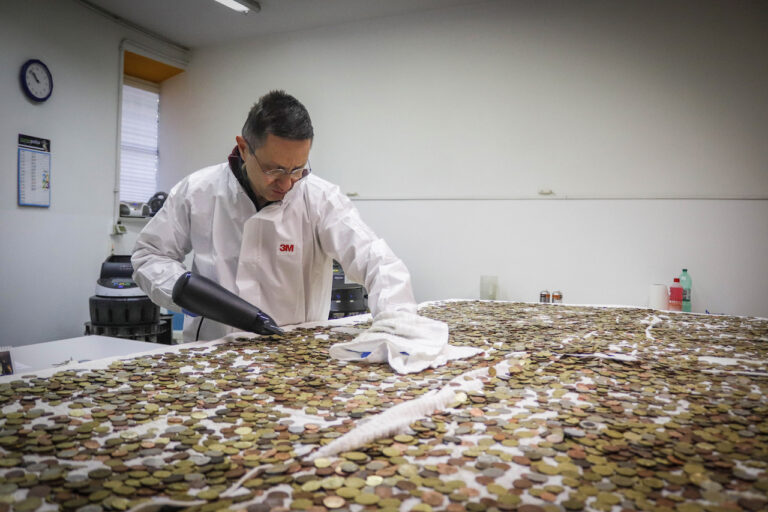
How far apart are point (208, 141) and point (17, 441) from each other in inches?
231

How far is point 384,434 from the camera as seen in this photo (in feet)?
3.12

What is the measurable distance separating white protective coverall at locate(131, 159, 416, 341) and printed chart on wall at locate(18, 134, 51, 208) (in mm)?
3209

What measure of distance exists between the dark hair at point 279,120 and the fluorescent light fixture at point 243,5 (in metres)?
3.51

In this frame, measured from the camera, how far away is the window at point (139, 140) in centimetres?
608

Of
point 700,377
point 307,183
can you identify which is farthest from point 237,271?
point 700,377

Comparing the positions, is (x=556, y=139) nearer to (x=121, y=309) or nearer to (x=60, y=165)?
(x=121, y=309)

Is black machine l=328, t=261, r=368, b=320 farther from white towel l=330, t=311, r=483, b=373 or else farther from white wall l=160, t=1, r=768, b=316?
white towel l=330, t=311, r=483, b=373

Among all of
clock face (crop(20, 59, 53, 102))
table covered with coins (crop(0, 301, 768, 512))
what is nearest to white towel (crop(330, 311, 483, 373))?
table covered with coins (crop(0, 301, 768, 512))

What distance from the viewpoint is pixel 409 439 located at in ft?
3.08

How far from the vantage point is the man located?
1.99 meters

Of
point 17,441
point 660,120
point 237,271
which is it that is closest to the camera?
point 17,441

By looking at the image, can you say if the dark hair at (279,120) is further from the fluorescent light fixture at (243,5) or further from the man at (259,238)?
the fluorescent light fixture at (243,5)

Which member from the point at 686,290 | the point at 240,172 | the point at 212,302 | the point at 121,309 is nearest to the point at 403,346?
the point at 212,302

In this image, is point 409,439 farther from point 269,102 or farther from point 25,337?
point 25,337
